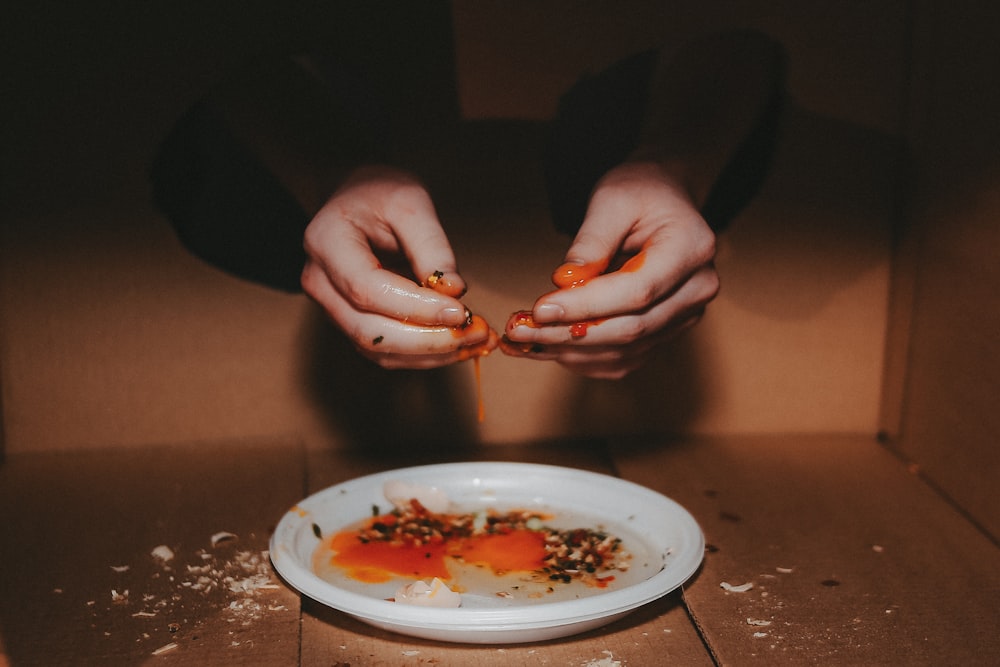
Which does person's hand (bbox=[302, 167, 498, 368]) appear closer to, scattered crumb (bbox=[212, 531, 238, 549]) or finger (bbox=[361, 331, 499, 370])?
finger (bbox=[361, 331, 499, 370])

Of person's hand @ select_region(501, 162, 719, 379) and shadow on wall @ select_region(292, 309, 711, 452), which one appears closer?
person's hand @ select_region(501, 162, 719, 379)

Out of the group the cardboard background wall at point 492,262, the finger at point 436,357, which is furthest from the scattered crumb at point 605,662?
the cardboard background wall at point 492,262

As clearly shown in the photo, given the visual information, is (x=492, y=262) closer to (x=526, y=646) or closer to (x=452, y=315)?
(x=452, y=315)

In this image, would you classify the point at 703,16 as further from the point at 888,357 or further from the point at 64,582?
the point at 64,582

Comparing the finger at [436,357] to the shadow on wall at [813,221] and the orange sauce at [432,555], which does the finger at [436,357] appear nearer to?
the orange sauce at [432,555]

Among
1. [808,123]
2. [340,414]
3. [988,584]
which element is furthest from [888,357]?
[340,414]

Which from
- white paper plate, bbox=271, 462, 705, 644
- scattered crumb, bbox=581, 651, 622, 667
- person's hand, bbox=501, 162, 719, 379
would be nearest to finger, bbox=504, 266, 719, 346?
person's hand, bbox=501, 162, 719, 379
